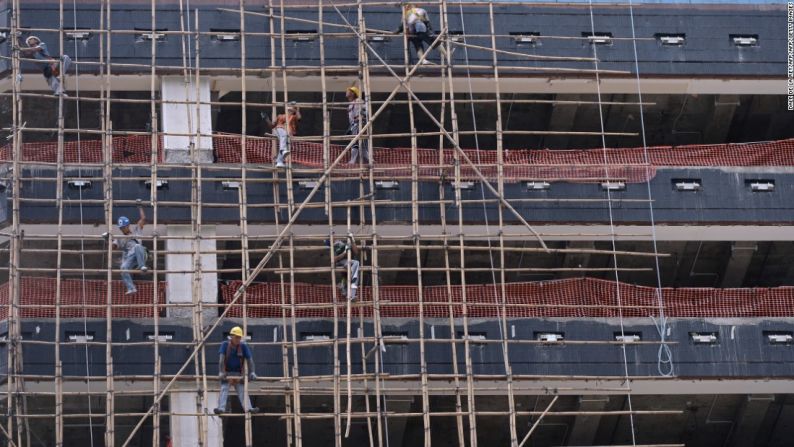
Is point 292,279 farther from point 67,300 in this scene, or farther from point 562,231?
point 562,231

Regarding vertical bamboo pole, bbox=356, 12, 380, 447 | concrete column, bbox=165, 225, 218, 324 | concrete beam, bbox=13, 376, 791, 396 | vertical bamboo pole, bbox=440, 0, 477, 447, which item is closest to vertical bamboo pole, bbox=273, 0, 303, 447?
concrete beam, bbox=13, 376, 791, 396

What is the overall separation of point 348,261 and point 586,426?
7806mm

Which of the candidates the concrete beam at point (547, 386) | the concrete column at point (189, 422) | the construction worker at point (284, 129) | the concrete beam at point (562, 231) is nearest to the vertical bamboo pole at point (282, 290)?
the construction worker at point (284, 129)

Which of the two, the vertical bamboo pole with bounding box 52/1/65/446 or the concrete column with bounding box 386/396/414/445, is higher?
the vertical bamboo pole with bounding box 52/1/65/446

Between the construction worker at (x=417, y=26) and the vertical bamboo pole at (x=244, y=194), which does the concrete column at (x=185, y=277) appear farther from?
the construction worker at (x=417, y=26)

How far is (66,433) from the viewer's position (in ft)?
160

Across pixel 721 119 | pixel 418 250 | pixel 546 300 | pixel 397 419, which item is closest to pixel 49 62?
pixel 418 250

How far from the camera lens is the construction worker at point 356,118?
4753 cm

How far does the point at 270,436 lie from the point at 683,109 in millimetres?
11981

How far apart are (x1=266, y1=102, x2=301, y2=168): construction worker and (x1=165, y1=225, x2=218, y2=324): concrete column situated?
2157 mm

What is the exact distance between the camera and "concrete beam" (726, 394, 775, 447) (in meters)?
50.1

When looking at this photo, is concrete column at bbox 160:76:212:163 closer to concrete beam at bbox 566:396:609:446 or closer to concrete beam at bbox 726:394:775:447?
concrete beam at bbox 566:396:609:446

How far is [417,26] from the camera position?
47.9m

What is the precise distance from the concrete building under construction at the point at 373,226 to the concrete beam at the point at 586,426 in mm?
61
